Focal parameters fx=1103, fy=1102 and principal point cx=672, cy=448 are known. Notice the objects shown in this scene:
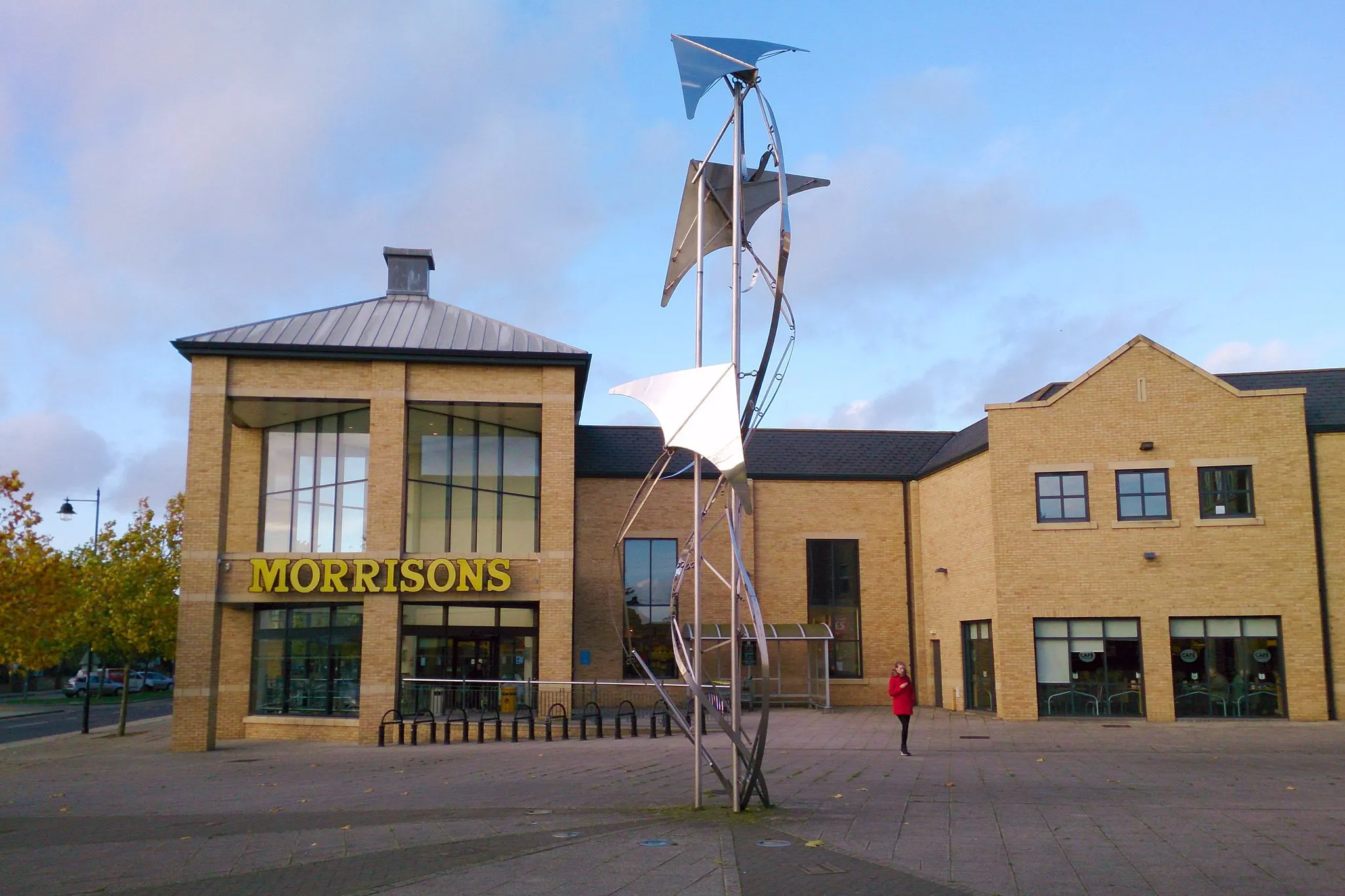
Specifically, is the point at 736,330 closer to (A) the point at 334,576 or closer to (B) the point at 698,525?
(B) the point at 698,525

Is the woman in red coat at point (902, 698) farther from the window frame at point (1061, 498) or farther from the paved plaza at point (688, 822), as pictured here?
the window frame at point (1061, 498)

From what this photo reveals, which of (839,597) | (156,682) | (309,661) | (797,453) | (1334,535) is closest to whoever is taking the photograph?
(1334,535)

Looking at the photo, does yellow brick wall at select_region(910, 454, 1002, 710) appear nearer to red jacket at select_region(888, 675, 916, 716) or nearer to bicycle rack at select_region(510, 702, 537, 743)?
red jacket at select_region(888, 675, 916, 716)

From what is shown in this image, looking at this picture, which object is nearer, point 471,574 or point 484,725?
point 484,725

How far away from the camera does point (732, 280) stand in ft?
45.3

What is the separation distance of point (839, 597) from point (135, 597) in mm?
20063

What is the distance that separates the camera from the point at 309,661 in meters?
27.7

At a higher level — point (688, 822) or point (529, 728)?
point (688, 822)

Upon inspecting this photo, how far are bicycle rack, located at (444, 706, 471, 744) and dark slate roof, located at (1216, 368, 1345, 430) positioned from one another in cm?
2091

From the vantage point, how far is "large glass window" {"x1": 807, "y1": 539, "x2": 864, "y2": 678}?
33.6m

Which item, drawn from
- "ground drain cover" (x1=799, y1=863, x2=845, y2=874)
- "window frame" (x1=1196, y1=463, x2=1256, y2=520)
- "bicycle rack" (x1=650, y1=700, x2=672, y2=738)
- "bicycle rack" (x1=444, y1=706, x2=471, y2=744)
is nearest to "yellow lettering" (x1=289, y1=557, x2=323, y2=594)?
"bicycle rack" (x1=444, y1=706, x2=471, y2=744)

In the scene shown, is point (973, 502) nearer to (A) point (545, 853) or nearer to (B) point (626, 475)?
(B) point (626, 475)

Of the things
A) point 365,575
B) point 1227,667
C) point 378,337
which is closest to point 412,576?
point 365,575

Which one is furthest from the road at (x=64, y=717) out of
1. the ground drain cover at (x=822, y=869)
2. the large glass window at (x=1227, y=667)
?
the large glass window at (x=1227, y=667)
